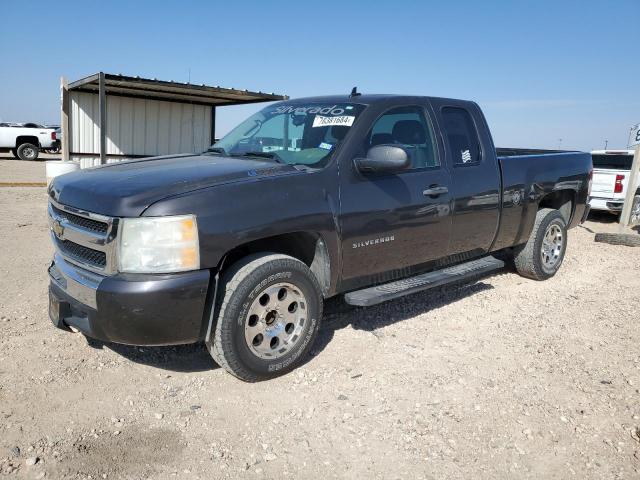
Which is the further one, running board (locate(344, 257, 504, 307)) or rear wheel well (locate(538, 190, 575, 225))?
rear wheel well (locate(538, 190, 575, 225))

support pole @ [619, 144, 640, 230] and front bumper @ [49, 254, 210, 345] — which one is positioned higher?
support pole @ [619, 144, 640, 230]

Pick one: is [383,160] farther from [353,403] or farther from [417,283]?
[353,403]

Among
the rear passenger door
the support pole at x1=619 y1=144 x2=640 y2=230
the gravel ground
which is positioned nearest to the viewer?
the rear passenger door

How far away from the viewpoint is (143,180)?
333 cm

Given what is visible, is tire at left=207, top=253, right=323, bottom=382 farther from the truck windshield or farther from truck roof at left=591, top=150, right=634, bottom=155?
truck roof at left=591, top=150, right=634, bottom=155

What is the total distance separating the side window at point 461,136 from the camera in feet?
15.6

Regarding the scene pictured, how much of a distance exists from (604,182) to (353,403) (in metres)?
9.95

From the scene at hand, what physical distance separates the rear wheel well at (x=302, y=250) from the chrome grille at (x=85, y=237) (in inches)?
30.3

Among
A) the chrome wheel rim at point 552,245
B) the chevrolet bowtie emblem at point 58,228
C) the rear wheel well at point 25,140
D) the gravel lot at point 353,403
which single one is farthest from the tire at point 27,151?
the chrome wheel rim at point 552,245

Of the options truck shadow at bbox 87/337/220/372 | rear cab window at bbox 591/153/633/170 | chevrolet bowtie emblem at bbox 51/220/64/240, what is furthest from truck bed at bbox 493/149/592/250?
rear cab window at bbox 591/153/633/170

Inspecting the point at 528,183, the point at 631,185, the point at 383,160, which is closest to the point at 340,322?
the point at 383,160

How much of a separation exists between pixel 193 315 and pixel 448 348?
6.87 ft

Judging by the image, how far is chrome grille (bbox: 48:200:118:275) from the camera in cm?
307

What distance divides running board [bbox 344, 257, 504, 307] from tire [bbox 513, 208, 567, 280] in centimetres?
101
